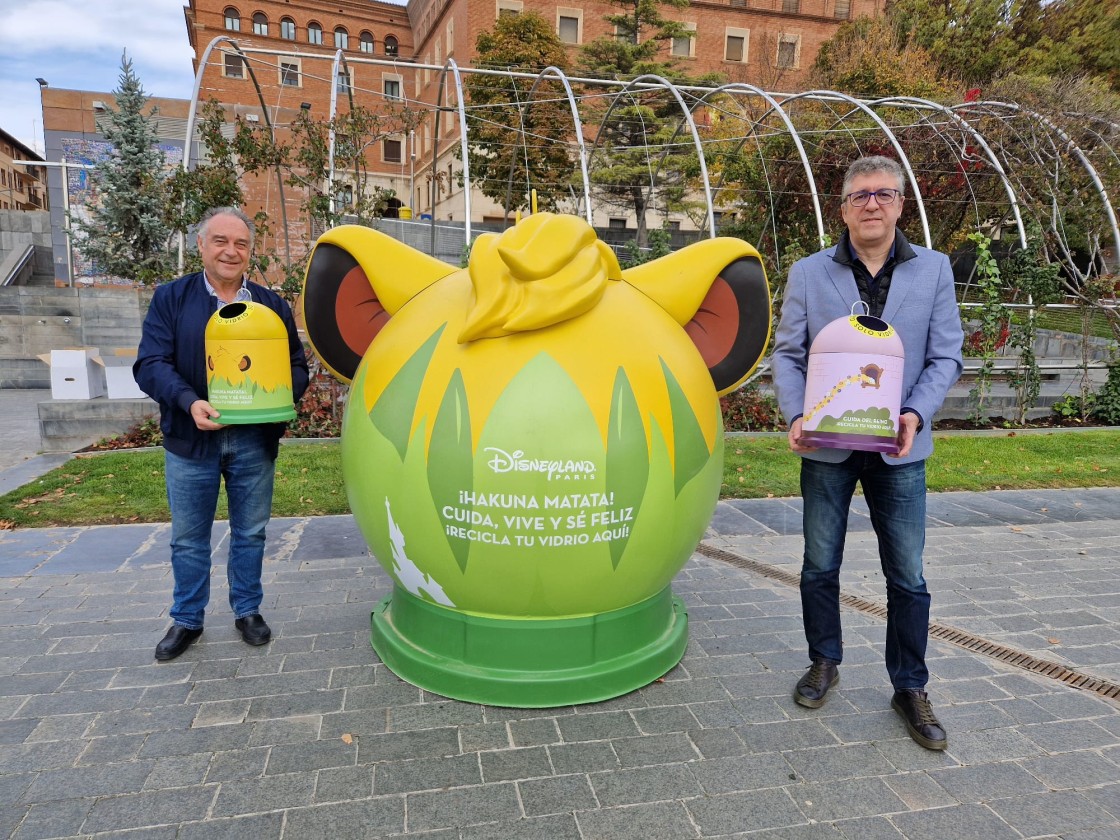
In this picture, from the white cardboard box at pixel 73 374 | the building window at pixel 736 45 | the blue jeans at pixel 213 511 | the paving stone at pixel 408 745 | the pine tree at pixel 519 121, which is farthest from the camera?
the building window at pixel 736 45

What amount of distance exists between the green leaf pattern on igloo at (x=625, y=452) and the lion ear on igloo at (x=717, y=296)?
673mm

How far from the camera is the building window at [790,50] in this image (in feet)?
130

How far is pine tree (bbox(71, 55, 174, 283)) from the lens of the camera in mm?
16281

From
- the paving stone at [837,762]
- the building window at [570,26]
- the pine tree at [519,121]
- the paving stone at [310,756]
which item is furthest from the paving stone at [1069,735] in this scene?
the building window at [570,26]

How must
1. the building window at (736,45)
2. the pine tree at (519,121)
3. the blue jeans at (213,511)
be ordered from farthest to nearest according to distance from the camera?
the building window at (736,45) < the pine tree at (519,121) < the blue jeans at (213,511)

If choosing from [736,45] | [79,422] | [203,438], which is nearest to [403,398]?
[203,438]

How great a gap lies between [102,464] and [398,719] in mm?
6123

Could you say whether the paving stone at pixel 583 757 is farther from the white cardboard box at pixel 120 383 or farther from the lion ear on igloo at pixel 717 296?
the white cardboard box at pixel 120 383

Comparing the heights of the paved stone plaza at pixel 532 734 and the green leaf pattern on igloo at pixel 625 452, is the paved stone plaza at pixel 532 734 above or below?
below

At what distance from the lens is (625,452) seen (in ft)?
10.1

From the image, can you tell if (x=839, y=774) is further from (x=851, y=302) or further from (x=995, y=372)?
(x=995, y=372)

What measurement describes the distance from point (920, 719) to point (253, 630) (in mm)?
3391

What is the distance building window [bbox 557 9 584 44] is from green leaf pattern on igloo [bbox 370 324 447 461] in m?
38.0

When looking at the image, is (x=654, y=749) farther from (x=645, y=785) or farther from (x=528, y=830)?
(x=528, y=830)
